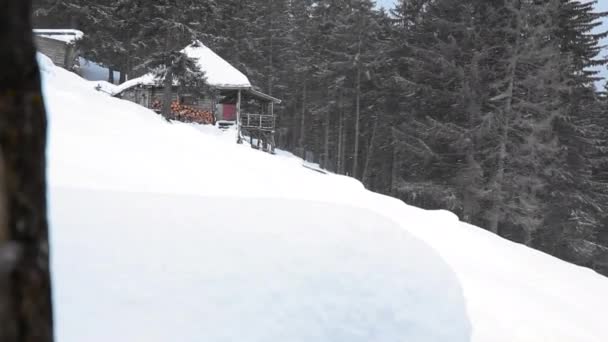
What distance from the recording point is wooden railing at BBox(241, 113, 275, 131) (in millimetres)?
27767

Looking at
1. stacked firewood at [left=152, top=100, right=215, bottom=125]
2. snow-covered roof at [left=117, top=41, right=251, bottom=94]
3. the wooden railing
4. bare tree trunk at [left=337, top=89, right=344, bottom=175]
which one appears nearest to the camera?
stacked firewood at [left=152, top=100, right=215, bottom=125]

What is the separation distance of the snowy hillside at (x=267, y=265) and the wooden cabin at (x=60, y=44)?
18.6 m

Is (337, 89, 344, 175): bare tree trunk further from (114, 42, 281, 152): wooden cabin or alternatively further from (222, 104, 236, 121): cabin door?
(222, 104, 236, 121): cabin door

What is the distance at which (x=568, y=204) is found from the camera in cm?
2412

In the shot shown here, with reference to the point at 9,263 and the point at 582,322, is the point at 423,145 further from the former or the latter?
the point at 9,263

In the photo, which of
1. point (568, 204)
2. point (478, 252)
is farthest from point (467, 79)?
point (478, 252)

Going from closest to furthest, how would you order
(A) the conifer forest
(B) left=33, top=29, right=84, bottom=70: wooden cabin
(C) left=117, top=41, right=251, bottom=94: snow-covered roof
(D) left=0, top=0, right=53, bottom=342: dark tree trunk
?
(D) left=0, top=0, right=53, bottom=342: dark tree trunk
(A) the conifer forest
(C) left=117, top=41, right=251, bottom=94: snow-covered roof
(B) left=33, top=29, right=84, bottom=70: wooden cabin

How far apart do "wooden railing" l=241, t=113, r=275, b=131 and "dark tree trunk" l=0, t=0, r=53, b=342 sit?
2637cm

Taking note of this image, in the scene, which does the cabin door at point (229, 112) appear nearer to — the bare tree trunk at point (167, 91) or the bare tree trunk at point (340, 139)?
the bare tree trunk at point (167, 91)

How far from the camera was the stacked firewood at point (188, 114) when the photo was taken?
988 inches

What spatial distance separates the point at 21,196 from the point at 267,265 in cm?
488

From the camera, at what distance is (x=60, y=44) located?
2712 centimetres

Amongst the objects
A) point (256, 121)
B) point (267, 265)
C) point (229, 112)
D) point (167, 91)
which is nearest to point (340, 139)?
point (256, 121)

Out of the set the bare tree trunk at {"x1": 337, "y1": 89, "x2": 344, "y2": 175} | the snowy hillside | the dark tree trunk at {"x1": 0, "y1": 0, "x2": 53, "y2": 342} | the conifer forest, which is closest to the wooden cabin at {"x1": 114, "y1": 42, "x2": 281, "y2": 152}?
the conifer forest
